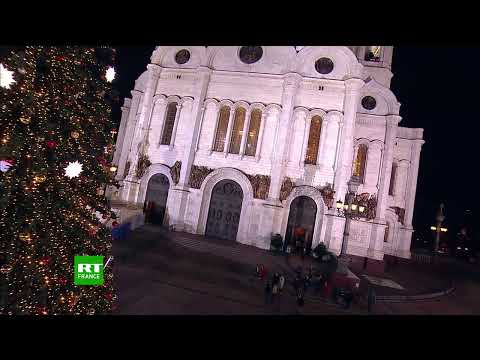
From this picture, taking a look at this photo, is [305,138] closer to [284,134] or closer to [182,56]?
[284,134]

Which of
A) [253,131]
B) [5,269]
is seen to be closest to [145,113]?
[253,131]

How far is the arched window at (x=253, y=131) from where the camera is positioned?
22.6 m

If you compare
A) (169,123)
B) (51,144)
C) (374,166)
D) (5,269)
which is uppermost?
(169,123)

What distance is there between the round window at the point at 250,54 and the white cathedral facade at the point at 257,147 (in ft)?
0.29

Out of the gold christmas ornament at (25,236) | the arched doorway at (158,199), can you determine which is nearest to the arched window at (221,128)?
A: the arched doorway at (158,199)

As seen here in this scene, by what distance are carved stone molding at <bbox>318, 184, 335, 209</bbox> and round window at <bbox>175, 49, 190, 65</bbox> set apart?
50.7 ft

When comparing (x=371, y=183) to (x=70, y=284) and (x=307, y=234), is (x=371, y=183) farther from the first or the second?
(x=70, y=284)

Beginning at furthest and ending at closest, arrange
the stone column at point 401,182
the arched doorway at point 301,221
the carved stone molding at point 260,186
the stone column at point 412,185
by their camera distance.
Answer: the stone column at point 401,182 → the stone column at point 412,185 → the arched doorway at point 301,221 → the carved stone molding at point 260,186

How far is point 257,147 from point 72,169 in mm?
17636

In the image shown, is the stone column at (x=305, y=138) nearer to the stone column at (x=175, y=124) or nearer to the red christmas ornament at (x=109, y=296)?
the stone column at (x=175, y=124)

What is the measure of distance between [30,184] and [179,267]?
10.5 meters

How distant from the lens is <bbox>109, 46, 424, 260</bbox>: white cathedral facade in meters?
21.5

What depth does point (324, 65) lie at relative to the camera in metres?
22.9
